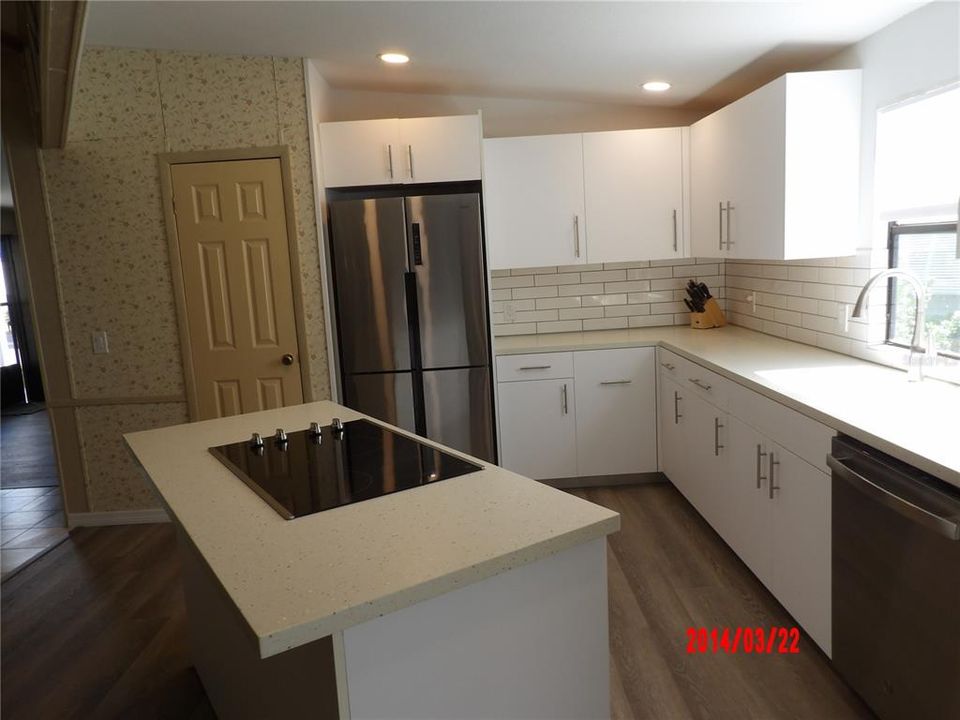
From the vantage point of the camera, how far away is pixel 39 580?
11.3 ft

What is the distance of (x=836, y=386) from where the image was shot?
258cm


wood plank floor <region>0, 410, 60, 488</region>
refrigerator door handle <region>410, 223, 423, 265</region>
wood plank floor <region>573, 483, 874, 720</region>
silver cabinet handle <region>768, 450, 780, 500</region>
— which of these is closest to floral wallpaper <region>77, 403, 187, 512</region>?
wood plank floor <region>0, 410, 60, 488</region>

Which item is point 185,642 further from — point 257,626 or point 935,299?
point 935,299

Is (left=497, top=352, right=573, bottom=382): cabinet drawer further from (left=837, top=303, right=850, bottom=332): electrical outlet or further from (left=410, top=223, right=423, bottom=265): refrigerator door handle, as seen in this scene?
(left=837, top=303, right=850, bottom=332): electrical outlet

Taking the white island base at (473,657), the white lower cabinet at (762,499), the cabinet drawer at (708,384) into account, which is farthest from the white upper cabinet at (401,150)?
the white island base at (473,657)

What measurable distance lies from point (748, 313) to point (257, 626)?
12.4ft

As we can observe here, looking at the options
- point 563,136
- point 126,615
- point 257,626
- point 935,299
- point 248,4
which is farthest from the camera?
point 563,136

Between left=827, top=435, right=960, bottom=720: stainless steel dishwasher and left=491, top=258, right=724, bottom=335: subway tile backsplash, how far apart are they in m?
2.56

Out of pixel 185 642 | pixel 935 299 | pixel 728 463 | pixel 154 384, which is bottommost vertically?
pixel 185 642

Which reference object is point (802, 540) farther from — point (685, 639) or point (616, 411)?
point (616, 411)

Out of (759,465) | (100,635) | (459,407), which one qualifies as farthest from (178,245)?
(759,465)

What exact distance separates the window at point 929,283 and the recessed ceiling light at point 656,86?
150 centimetres

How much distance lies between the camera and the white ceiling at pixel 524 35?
8.95ft

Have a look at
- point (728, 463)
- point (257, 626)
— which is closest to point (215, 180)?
point (728, 463)
